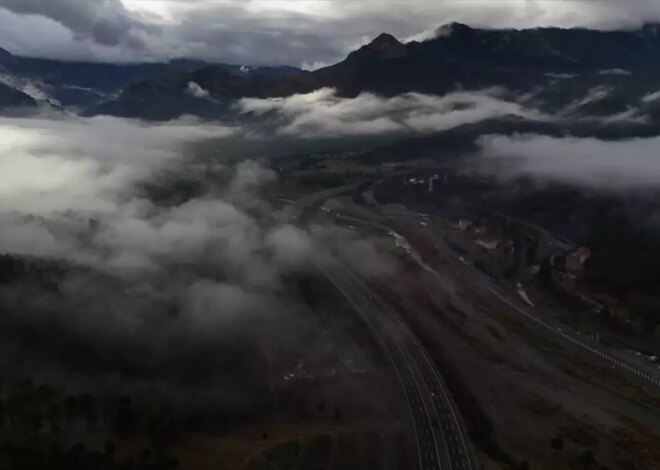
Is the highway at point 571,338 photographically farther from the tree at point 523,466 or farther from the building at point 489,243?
the tree at point 523,466

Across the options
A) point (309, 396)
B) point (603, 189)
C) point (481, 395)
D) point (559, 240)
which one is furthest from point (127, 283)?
point (603, 189)

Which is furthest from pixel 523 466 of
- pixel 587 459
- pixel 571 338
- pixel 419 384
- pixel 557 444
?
pixel 571 338

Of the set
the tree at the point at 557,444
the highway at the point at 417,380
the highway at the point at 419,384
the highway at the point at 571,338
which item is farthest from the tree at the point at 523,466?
the highway at the point at 571,338

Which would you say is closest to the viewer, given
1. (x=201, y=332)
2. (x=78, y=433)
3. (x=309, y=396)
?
(x=78, y=433)

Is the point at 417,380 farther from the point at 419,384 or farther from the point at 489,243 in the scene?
the point at 489,243

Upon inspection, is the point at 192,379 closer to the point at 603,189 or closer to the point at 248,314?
the point at 248,314

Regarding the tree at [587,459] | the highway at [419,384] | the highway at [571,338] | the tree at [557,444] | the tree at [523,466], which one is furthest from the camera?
the highway at [571,338]

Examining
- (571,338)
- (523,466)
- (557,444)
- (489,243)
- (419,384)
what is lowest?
(523,466)

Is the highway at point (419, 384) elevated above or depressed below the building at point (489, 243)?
below

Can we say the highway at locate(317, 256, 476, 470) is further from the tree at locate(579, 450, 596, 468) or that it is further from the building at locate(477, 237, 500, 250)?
the building at locate(477, 237, 500, 250)

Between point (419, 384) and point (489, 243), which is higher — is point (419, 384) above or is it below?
below

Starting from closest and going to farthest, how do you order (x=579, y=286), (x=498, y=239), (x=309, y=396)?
(x=309, y=396)
(x=579, y=286)
(x=498, y=239)
